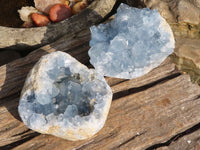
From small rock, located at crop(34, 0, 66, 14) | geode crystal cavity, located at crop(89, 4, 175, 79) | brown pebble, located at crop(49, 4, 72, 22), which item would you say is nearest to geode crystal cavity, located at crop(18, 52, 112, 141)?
geode crystal cavity, located at crop(89, 4, 175, 79)

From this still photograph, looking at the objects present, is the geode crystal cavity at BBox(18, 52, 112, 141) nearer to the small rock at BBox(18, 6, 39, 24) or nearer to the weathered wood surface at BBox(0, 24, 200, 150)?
the weathered wood surface at BBox(0, 24, 200, 150)

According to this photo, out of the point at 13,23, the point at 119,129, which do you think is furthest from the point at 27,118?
the point at 13,23

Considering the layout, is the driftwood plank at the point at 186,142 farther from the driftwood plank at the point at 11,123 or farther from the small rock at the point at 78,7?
the small rock at the point at 78,7

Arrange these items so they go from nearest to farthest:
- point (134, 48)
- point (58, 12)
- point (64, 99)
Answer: point (64, 99) < point (134, 48) < point (58, 12)

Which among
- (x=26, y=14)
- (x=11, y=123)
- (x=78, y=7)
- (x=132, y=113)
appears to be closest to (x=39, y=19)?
(x=26, y=14)

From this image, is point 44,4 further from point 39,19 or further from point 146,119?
point 146,119

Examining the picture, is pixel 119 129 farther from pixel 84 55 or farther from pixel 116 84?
pixel 84 55

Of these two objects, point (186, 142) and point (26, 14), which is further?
point (26, 14)
